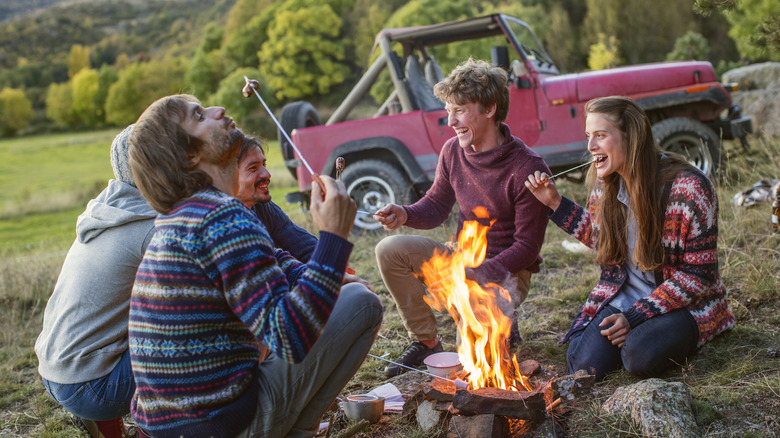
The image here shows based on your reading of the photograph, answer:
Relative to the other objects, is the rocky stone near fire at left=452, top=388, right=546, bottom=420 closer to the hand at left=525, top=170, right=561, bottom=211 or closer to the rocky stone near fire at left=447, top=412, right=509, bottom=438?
the rocky stone near fire at left=447, top=412, right=509, bottom=438

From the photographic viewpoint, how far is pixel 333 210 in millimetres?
1790

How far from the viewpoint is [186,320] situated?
173 cm

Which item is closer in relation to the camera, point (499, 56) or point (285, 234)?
point (285, 234)

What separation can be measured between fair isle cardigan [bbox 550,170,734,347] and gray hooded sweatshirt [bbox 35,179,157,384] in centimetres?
220

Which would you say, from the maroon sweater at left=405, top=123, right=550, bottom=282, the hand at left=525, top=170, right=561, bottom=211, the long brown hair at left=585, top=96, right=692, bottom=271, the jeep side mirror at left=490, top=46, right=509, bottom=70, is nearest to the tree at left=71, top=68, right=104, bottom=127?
the jeep side mirror at left=490, top=46, right=509, bottom=70

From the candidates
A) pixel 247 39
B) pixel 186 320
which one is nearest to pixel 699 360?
pixel 186 320

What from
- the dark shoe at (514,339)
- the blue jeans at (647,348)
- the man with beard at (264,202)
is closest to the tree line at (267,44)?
the man with beard at (264,202)

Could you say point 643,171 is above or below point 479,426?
above

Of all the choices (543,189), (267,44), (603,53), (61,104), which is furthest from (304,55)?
(543,189)

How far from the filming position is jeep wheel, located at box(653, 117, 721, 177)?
645 centimetres

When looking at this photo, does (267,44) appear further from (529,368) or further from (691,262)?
(691,262)

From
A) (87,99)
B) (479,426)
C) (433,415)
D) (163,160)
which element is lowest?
(87,99)

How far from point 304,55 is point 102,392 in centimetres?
5329

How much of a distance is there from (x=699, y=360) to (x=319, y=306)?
6.94ft
